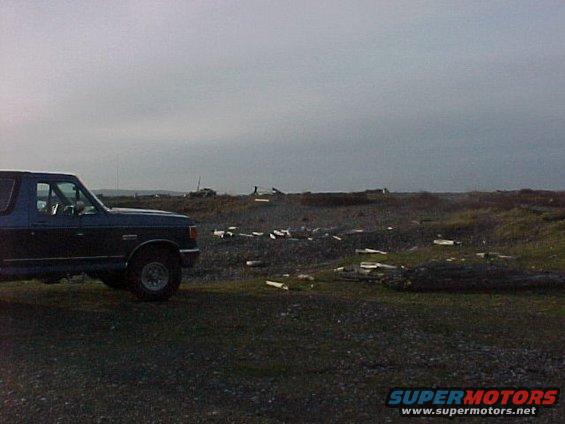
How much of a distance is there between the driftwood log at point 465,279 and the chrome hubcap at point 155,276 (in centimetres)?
461

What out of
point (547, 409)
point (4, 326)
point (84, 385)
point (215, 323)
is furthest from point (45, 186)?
point (547, 409)

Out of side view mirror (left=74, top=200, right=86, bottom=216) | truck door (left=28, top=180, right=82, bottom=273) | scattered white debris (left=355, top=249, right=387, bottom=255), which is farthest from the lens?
scattered white debris (left=355, top=249, right=387, bottom=255)

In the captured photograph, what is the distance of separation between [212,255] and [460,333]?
A: 11650 mm

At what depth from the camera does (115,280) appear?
12.5 m

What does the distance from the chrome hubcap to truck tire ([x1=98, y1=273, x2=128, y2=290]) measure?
32 cm

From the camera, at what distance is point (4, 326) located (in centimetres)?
1030

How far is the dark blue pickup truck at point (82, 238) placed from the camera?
1102 centimetres

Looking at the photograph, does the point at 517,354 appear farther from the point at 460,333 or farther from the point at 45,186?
the point at 45,186

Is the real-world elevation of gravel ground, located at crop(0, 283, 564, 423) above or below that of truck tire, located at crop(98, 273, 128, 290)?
below

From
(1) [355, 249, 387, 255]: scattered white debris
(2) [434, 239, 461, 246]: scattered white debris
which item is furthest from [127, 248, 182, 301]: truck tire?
(2) [434, 239, 461, 246]: scattered white debris

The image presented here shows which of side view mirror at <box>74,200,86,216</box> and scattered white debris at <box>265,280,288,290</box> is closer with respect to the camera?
side view mirror at <box>74,200,86,216</box>

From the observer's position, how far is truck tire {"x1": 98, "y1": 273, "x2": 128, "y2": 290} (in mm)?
12148

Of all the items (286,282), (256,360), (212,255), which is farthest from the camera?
(212,255)

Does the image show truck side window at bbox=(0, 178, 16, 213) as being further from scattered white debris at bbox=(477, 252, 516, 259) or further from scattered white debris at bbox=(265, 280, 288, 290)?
scattered white debris at bbox=(477, 252, 516, 259)
